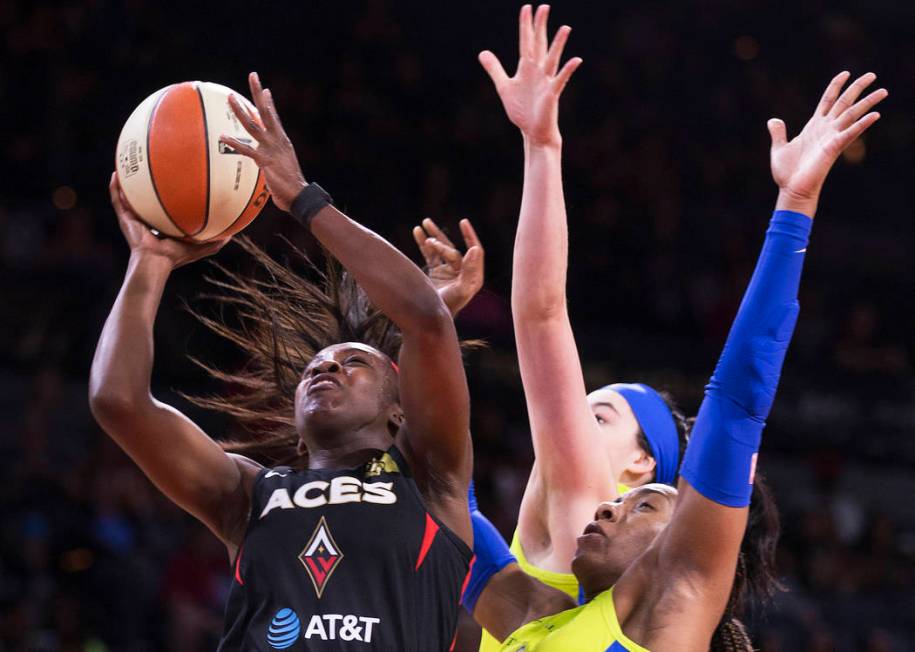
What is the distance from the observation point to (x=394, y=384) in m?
3.30

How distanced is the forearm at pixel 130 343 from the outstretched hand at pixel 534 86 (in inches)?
45.0

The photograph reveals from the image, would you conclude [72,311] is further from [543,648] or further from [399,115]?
[543,648]

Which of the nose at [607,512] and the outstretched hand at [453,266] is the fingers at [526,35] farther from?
the nose at [607,512]

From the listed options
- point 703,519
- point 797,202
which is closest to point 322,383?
point 703,519

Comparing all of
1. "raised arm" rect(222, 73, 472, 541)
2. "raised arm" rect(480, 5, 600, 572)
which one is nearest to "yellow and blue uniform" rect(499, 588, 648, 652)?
"raised arm" rect(480, 5, 600, 572)

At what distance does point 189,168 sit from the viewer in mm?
3145

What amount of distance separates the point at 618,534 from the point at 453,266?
104cm

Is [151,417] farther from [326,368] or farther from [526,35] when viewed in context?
[526,35]

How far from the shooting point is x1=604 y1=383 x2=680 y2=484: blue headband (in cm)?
398

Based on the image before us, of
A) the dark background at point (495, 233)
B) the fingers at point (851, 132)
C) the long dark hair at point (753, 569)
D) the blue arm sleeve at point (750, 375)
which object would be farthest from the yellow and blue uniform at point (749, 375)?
the dark background at point (495, 233)

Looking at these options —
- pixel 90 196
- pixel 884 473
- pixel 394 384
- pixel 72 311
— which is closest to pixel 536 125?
pixel 394 384

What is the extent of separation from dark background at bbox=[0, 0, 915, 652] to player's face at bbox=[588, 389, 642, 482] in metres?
1.90

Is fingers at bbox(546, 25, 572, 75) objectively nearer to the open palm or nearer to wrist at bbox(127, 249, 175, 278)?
the open palm

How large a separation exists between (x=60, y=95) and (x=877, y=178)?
780cm
